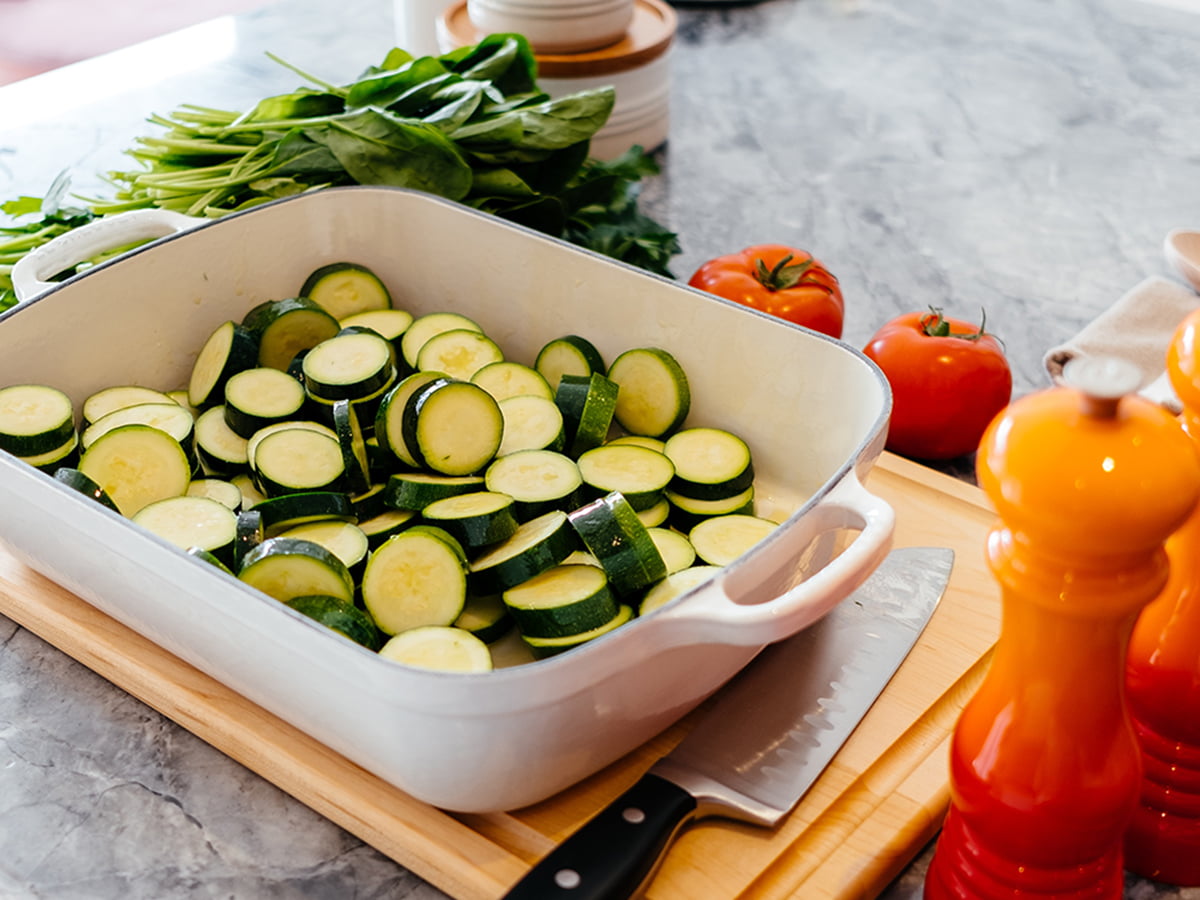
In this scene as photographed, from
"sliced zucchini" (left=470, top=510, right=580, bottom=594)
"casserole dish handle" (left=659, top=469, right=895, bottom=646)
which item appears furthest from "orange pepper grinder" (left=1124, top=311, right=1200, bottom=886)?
"sliced zucchini" (left=470, top=510, right=580, bottom=594)

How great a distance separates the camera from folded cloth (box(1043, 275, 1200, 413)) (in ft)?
4.70

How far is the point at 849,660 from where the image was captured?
0.97m

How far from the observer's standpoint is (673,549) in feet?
3.42

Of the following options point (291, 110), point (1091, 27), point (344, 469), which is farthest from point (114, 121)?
point (1091, 27)

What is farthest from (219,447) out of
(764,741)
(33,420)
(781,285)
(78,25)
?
(78,25)

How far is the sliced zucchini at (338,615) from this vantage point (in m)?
0.88

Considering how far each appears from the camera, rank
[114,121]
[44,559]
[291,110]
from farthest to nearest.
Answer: [114,121], [291,110], [44,559]

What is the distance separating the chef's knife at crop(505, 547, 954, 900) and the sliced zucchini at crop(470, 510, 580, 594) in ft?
0.56

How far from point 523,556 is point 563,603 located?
6cm

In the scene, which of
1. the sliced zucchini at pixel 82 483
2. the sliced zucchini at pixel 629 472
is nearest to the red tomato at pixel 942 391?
the sliced zucchini at pixel 629 472

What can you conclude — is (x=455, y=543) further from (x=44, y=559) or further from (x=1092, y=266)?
(x=1092, y=266)

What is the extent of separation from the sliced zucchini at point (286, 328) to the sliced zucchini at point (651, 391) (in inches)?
12.5

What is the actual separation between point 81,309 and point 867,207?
3.83ft

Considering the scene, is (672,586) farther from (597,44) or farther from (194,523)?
(597,44)
